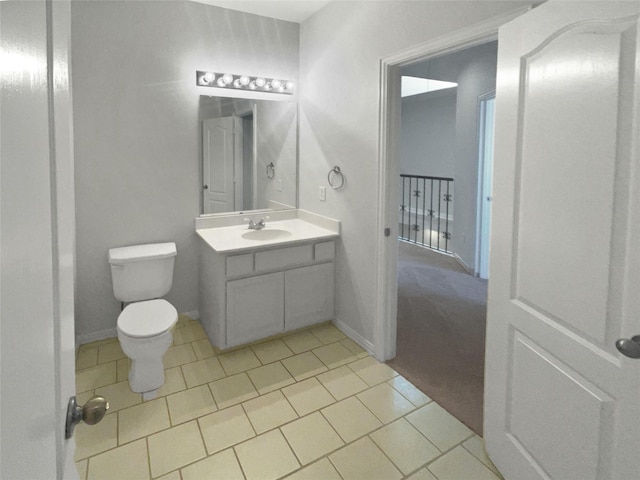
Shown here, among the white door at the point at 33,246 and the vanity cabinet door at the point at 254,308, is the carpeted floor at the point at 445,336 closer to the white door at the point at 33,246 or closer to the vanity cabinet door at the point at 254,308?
the vanity cabinet door at the point at 254,308

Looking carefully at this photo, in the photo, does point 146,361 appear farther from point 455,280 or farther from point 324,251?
point 455,280

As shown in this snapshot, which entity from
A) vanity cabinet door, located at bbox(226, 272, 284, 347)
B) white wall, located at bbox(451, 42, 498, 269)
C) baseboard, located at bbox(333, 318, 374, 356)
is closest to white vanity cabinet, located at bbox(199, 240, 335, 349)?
vanity cabinet door, located at bbox(226, 272, 284, 347)

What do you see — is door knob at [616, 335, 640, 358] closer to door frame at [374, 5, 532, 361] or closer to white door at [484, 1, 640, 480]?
white door at [484, 1, 640, 480]

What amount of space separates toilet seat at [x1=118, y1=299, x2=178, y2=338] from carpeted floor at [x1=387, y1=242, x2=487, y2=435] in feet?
4.84

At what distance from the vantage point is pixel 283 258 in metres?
2.89

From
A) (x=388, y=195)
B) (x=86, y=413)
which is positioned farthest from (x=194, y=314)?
(x=86, y=413)

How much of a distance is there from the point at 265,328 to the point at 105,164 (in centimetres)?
163

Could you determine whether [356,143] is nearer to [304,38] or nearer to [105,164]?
[304,38]

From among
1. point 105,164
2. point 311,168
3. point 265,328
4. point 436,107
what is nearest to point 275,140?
point 311,168

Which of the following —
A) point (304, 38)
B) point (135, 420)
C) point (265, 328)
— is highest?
point (304, 38)

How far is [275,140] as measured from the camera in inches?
136

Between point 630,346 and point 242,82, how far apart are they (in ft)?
9.90

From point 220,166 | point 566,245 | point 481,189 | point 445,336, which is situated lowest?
point 445,336

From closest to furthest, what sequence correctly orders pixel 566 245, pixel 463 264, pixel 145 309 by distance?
pixel 566 245 < pixel 145 309 < pixel 463 264
